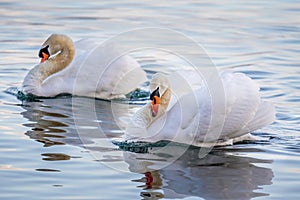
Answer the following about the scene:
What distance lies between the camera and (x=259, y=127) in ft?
28.9

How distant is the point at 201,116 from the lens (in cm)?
866

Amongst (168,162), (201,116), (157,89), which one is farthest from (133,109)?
(168,162)

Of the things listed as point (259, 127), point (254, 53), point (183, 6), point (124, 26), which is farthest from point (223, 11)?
point (259, 127)

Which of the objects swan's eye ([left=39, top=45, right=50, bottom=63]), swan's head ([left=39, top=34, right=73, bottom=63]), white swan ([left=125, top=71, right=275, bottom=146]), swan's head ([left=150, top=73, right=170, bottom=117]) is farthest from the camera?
swan's eye ([left=39, top=45, right=50, bottom=63])

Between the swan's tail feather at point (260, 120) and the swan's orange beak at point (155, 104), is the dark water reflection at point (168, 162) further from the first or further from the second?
the swan's orange beak at point (155, 104)

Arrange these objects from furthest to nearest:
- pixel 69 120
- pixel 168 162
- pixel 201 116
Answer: pixel 69 120, pixel 201 116, pixel 168 162

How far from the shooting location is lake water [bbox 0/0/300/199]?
742 centimetres

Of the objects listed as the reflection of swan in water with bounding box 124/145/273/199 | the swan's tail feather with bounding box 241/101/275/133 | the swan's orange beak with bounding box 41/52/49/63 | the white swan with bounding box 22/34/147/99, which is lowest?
the reflection of swan in water with bounding box 124/145/273/199

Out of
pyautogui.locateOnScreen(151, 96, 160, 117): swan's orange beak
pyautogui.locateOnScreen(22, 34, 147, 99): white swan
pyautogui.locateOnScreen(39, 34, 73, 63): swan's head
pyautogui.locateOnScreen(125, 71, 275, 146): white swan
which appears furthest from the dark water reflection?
pyautogui.locateOnScreen(39, 34, 73, 63): swan's head

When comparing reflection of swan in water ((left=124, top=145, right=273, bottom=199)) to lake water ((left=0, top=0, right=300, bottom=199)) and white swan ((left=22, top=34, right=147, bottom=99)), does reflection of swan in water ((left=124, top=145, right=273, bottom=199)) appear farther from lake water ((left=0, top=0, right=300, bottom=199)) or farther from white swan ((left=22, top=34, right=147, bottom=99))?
white swan ((left=22, top=34, right=147, bottom=99))

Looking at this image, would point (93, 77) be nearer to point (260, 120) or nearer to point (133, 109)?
point (133, 109)

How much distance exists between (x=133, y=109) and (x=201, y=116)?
6.97 feet

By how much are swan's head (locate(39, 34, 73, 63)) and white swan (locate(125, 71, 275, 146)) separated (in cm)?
307

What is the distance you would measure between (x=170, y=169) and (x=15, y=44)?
6683 millimetres
